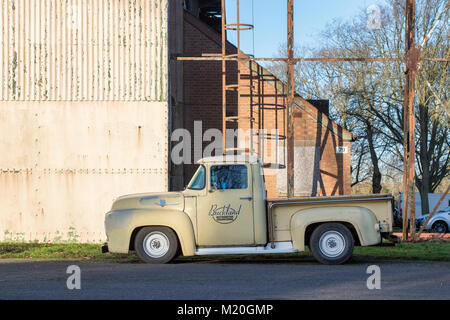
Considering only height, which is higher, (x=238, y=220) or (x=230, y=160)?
(x=230, y=160)

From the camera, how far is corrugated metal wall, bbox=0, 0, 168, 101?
54.5 feet

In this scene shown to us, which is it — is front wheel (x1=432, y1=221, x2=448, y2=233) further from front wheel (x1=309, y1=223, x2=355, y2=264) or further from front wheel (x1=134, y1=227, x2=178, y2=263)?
front wheel (x1=134, y1=227, x2=178, y2=263)

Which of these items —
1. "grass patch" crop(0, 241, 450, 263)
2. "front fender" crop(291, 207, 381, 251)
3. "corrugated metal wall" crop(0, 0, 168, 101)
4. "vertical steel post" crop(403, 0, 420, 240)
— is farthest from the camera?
"corrugated metal wall" crop(0, 0, 168, 101)

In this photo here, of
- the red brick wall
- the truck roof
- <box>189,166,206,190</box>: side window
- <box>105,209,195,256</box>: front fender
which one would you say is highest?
the red brick wall

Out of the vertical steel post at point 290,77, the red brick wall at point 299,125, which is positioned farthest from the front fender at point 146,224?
the red brick wall at point 299,125

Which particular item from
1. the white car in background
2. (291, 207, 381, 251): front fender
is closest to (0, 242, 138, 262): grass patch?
(291, 207, 381, 251): front fender

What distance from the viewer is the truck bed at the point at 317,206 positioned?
39.0 feet

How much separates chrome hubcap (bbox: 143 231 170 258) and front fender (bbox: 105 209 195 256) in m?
0.24

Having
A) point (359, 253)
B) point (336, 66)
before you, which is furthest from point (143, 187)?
point (336, 66)

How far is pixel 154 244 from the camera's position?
12180 mm

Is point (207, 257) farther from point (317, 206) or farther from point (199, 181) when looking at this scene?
point (317, 206)

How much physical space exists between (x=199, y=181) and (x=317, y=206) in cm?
212

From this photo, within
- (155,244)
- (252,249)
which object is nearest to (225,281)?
(252,249)
